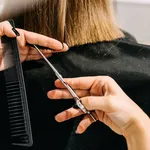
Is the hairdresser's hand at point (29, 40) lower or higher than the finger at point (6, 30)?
lower

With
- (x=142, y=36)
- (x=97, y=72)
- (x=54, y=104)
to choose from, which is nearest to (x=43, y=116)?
(x=54, y=104)

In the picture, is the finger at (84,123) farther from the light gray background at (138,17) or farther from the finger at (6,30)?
the light gray background at (138,17)

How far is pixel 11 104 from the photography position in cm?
62

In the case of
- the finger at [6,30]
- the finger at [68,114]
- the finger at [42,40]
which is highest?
the finger at [6,30]

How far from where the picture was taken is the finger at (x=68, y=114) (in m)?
0.59

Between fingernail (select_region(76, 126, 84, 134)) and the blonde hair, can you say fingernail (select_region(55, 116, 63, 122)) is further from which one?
the blonde hair

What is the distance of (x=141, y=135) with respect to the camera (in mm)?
565

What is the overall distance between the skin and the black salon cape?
0.06m

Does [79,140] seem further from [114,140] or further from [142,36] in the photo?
[142,36]

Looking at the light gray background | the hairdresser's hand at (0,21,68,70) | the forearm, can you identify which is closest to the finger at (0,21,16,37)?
the hairdresser's hand at (0,21,68,70)


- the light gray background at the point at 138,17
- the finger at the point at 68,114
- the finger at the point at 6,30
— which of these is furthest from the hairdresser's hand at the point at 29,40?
the light gray background at the point at 138,17

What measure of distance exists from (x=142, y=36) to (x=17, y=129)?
64 centimetres

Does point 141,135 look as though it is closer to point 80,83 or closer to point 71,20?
point 80,83

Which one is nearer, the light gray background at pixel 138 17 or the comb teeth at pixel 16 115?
the comb teeth at pixel 16 115
